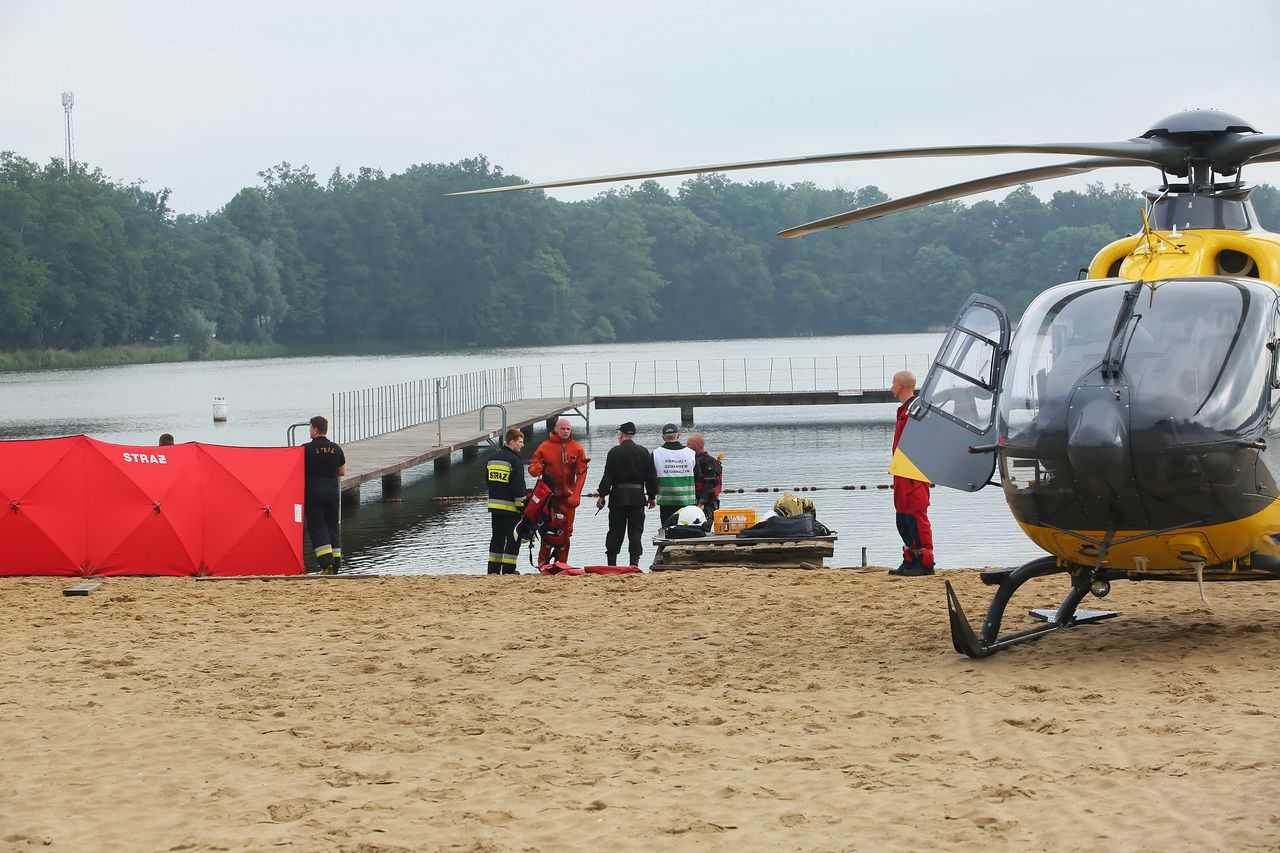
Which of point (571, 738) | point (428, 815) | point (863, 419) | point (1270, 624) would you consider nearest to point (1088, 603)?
point (1270, 624)

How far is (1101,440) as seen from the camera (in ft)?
24.6

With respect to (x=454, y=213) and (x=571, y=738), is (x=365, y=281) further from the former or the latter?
(x=571, y=738)

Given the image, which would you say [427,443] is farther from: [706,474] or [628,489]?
[628,489]

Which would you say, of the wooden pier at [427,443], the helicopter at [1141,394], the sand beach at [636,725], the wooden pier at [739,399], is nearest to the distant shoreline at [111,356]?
the wooden pier at [427,443]

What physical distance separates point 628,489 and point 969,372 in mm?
5846

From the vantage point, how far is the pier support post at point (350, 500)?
23414 mm

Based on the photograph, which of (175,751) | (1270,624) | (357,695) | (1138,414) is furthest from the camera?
(1270,624)

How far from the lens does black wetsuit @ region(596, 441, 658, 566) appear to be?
46.9 feet

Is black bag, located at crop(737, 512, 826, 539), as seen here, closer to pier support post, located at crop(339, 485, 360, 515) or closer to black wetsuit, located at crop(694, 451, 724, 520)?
black wetsuit, located at crop(694, 451, 724, 520)

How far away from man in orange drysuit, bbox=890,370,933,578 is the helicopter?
259 centimetres

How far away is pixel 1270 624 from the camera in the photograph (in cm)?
947

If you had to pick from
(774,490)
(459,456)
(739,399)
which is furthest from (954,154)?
(739,399)

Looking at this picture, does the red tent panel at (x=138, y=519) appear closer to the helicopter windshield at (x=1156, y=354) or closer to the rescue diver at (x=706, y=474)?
the rescue diver at (x=706, y=474)

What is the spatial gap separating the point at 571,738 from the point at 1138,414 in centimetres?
332
